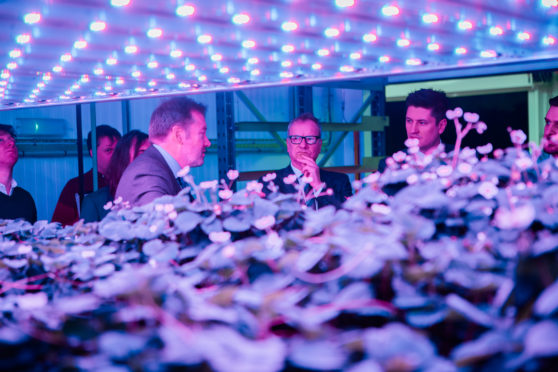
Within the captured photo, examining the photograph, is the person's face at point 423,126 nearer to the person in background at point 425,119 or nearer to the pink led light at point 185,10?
the person in background at point 425,119

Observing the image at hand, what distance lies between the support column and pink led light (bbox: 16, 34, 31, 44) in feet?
8.80

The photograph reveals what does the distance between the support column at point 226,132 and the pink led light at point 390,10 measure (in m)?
2.99

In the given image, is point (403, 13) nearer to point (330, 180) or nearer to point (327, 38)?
point (327, 38)

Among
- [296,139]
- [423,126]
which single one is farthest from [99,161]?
[423,126]

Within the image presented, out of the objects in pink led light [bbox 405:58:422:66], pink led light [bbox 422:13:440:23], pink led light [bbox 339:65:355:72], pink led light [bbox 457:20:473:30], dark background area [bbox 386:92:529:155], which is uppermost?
dark background area [bbox 386:92:529:155]

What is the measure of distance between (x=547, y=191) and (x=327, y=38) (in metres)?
0.94

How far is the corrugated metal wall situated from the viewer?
7.82m

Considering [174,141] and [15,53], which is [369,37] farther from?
[174,141]

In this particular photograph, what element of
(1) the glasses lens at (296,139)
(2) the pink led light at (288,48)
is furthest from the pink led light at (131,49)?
(1) the glasses lens at (296,139)

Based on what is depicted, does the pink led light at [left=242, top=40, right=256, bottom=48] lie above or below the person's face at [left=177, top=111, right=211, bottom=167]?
above

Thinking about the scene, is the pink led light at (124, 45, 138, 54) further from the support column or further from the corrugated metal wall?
the corrugated metal wall

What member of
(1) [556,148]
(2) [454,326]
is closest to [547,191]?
(2) [454,326]

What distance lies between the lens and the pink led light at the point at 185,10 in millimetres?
1403

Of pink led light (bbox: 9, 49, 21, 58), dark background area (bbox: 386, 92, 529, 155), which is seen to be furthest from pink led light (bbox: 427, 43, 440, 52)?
dark background area (bbox: 386, 92, 529, 155)
